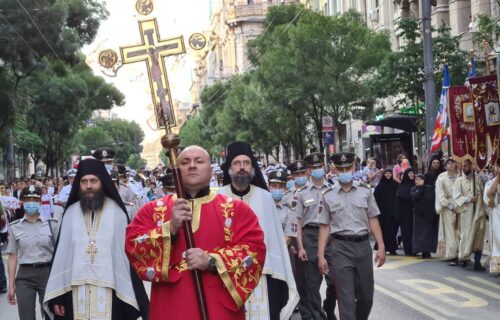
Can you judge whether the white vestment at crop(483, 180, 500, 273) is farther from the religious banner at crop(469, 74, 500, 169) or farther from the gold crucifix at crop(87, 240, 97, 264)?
the gold crucifix at crop(87, 240, 97, 264)

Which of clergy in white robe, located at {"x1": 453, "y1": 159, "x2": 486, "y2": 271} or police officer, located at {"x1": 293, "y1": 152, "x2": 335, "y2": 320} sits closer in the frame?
police officer, located at {"x1": 293, "y1": 152, "x2": 335, "y2": 320}

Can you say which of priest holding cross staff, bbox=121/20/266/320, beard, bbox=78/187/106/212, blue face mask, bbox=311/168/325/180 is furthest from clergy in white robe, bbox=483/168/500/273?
priest holding cross staff, bbox=121/20/266/320

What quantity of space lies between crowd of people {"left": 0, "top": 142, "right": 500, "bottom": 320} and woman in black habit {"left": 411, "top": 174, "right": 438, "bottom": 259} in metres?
1.71

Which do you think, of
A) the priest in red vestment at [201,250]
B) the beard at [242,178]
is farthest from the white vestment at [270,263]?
the priest in red vestment at [201,250]

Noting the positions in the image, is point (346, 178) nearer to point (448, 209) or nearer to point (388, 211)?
point (448, 209)

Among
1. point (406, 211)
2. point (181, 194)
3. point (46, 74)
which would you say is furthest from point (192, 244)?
point (46, 74)

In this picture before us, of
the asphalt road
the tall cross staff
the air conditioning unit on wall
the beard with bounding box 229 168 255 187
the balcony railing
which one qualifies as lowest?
the asphalt road

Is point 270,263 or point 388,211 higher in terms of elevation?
point 270,263

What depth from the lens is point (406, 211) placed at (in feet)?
63.8

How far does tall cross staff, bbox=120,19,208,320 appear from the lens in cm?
560

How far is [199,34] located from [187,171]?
2.00 metres

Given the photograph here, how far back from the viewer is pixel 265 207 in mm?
8719

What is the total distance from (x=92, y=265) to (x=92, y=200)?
0.54m

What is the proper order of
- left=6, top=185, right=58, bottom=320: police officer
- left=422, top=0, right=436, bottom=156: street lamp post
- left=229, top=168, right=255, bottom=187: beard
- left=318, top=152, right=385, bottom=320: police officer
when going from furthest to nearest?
left=422, top=0, right=436, bottom=156: street lamp post → left=318, top=152, right=385, bottom=320: police officer → left=6, top=185, right=58, bottom=320: police officer → left=229, top=168, right=255, bottom=187: beard
